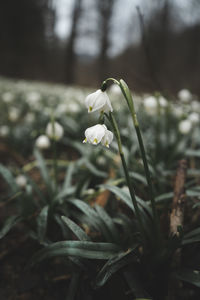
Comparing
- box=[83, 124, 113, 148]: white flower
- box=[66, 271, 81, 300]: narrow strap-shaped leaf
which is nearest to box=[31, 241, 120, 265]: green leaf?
box=[66, 271, 81, 300]: narrow strap-shaped leaf

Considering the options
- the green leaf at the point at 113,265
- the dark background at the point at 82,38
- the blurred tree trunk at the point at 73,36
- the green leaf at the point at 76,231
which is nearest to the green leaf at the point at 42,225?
the green leaf at the point at 76,231

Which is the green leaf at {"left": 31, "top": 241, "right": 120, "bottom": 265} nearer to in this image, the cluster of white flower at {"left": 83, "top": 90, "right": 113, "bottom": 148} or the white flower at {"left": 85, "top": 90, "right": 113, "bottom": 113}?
the cluster of white flower at {"left": 83, "top": 90, "right": 113, "bottom": 148}

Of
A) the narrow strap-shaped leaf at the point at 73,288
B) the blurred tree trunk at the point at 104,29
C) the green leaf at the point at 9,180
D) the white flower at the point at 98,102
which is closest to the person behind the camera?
the white flower at the point at 98,102

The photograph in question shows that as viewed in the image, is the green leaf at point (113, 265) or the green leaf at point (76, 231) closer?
the green leaf at point (113, 265)

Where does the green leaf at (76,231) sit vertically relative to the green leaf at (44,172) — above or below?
→ below

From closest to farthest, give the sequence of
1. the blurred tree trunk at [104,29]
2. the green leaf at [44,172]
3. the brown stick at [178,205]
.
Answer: the brown stick at [178,205], the green leaf at [44,172], the blurred tree trunk at [104,29]

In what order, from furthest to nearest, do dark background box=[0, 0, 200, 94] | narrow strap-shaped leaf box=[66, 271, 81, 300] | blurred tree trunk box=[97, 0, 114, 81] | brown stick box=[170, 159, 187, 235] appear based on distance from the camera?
blurred tree trunk box=[97, 0, 114, 81] < dark background box=[0, 0, 200, 94] < brown stick box=[170, 159, 187, 235] < narrow strap-shaped leaf box=[66, 271, 81, 300]

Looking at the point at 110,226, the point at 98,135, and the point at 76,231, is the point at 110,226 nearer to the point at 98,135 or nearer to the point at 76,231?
the point at 76,231

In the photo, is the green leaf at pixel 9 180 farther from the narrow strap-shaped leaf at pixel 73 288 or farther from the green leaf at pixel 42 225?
the narrow strap-shaped leaf at pixel 73 288
